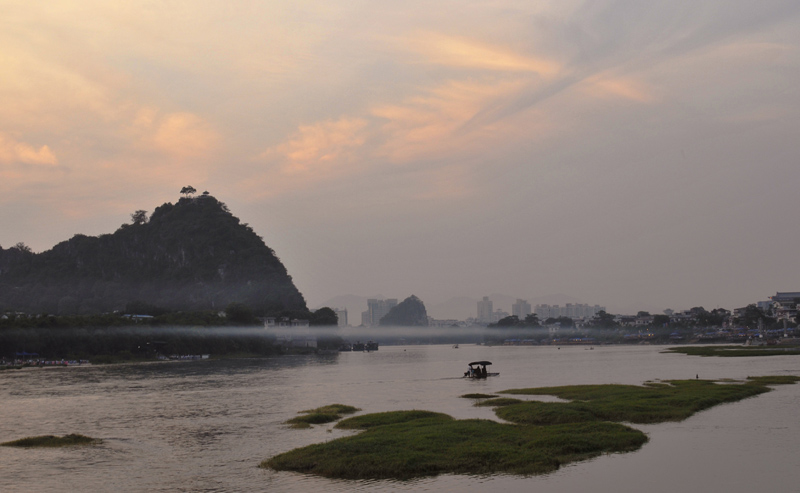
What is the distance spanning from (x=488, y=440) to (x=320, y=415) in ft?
49.7

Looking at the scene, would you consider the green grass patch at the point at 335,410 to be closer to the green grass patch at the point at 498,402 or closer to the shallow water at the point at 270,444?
the shallow water at the point at 270,444

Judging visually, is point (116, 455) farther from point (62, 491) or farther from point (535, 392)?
point (535, 392)

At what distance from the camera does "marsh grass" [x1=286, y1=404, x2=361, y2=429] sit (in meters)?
39.8

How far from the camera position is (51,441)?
113 feet

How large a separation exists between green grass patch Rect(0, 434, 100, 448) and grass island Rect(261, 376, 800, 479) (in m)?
12.8

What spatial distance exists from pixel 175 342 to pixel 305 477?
126288 mm

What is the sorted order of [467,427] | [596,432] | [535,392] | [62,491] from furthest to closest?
[535,392] < [467,427] < [596,432] < [62,491]

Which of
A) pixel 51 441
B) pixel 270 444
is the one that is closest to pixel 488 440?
pixel 270 444

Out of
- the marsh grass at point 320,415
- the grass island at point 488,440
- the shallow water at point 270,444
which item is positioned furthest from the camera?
the marsh grass at point 320,415

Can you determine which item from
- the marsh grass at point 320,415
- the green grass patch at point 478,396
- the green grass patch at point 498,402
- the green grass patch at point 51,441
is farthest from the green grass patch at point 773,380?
the green grass patch at point 51,441

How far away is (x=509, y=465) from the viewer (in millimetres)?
25109

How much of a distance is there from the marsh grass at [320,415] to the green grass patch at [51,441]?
36.3 ft

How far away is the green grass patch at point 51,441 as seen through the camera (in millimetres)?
33969

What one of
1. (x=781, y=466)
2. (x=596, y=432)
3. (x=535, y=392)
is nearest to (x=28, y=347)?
(x=535, y=392)
